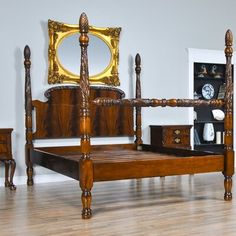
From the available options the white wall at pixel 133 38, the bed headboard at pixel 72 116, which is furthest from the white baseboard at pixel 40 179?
the bed headboard at pixel 72 116

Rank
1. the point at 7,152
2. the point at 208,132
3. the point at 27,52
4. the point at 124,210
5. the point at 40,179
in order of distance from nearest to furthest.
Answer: the point at 124,210 → the point at 7,152 → the point at 27,52 → the point at 40,179 → the point at 208,132

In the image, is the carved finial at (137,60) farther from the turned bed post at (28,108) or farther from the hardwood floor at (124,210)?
the hardwood floor at (124,210)

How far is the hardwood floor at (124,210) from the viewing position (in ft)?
9.20

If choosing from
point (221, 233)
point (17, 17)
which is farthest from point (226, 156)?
point (17, 17)

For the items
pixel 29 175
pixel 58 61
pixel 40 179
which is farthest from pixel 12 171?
pixel 58 61

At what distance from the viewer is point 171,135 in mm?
5289

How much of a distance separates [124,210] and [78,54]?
2443 mm

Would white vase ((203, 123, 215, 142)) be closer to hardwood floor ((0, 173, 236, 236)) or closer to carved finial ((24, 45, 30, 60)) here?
hardwood floor ((0, 173, 236, 236))

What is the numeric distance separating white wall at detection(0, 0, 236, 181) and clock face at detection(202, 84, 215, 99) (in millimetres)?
492

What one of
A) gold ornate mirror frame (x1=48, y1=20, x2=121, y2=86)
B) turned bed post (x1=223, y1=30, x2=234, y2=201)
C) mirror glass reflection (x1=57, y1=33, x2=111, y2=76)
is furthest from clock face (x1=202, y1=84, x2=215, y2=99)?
turned bed post (x1=223, y1=30, x2=234, y2=201)

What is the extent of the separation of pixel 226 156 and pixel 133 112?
6.40 feet

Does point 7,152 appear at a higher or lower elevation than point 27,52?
lower

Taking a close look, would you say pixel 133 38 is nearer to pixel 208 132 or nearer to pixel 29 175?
pixel 208 132

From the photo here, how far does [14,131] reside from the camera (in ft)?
15.8
